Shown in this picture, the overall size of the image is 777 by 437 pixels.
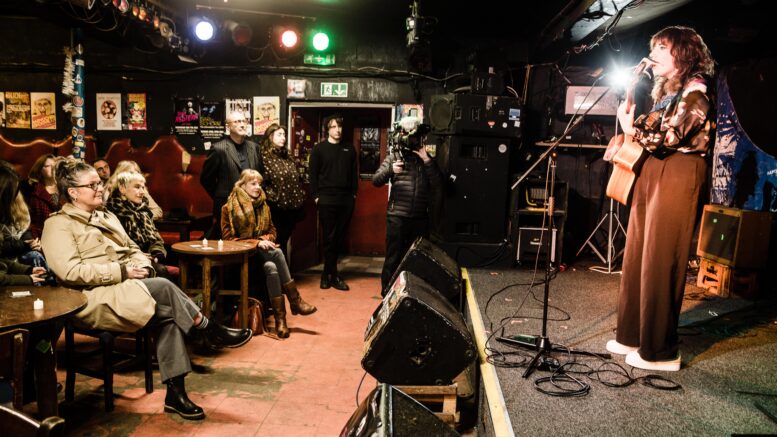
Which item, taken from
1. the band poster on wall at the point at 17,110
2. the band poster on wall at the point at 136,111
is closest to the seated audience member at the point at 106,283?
the band poster on wall at the point at 136,111

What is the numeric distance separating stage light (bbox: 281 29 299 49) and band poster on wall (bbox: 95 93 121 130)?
2438 millimetres

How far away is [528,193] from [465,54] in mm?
2178

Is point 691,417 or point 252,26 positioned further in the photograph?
point 252,26

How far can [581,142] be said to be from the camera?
6.59 metres

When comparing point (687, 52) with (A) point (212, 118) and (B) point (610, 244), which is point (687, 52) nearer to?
(B) point (610, 244)

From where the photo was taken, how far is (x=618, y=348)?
2.99m

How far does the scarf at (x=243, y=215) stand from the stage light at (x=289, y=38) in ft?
9.12

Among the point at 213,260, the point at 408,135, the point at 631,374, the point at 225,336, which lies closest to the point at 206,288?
the point at 213,260

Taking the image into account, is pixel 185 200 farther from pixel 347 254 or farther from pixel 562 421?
pixel 562 421

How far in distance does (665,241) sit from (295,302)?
319cm

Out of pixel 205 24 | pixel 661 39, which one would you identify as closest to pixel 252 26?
pixel 205 24

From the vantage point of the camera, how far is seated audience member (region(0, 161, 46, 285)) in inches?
116

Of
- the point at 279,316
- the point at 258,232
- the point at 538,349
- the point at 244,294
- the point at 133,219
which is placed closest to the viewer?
the point at 538,349

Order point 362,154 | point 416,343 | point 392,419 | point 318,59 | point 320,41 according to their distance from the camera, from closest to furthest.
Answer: point 392,419 → point 416,343 → point 320,41 → point 318,59 → point 362,154
